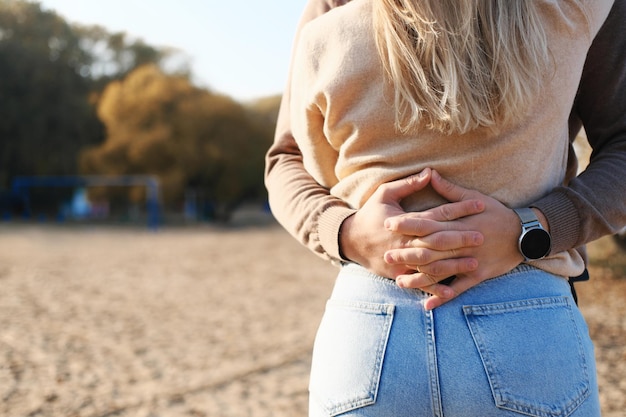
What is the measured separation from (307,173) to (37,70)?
25.3 metres

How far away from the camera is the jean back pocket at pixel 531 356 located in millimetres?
863

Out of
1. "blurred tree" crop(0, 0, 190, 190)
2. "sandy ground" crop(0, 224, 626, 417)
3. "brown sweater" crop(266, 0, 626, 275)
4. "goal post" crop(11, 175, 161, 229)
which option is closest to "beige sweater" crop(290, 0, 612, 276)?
"brown sweater" crop(266, 0, 626, 275)

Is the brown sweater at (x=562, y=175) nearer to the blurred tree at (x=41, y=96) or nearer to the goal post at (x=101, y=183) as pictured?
the goal post at (x=101, y=183)

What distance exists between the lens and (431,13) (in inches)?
35.8

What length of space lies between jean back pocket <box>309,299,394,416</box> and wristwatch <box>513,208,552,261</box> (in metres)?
0.23

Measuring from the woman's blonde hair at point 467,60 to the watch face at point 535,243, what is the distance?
0.18 meters

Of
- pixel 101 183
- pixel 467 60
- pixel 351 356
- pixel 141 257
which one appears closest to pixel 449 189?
pixel 467 60

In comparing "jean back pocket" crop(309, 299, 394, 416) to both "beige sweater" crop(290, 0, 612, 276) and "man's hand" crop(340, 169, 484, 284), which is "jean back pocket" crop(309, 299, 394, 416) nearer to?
"man's hand" crop(340, 169, 484, 284)

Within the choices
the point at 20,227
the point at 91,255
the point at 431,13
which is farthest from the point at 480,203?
the point at 20,227

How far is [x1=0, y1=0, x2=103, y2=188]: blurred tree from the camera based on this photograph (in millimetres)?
23391

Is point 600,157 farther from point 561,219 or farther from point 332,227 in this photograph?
point 332,227

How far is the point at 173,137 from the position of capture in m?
22.5

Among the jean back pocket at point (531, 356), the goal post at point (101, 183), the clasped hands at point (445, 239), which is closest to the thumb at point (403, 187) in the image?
the clasped hands at point (445, 239)

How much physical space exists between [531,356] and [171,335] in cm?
485
